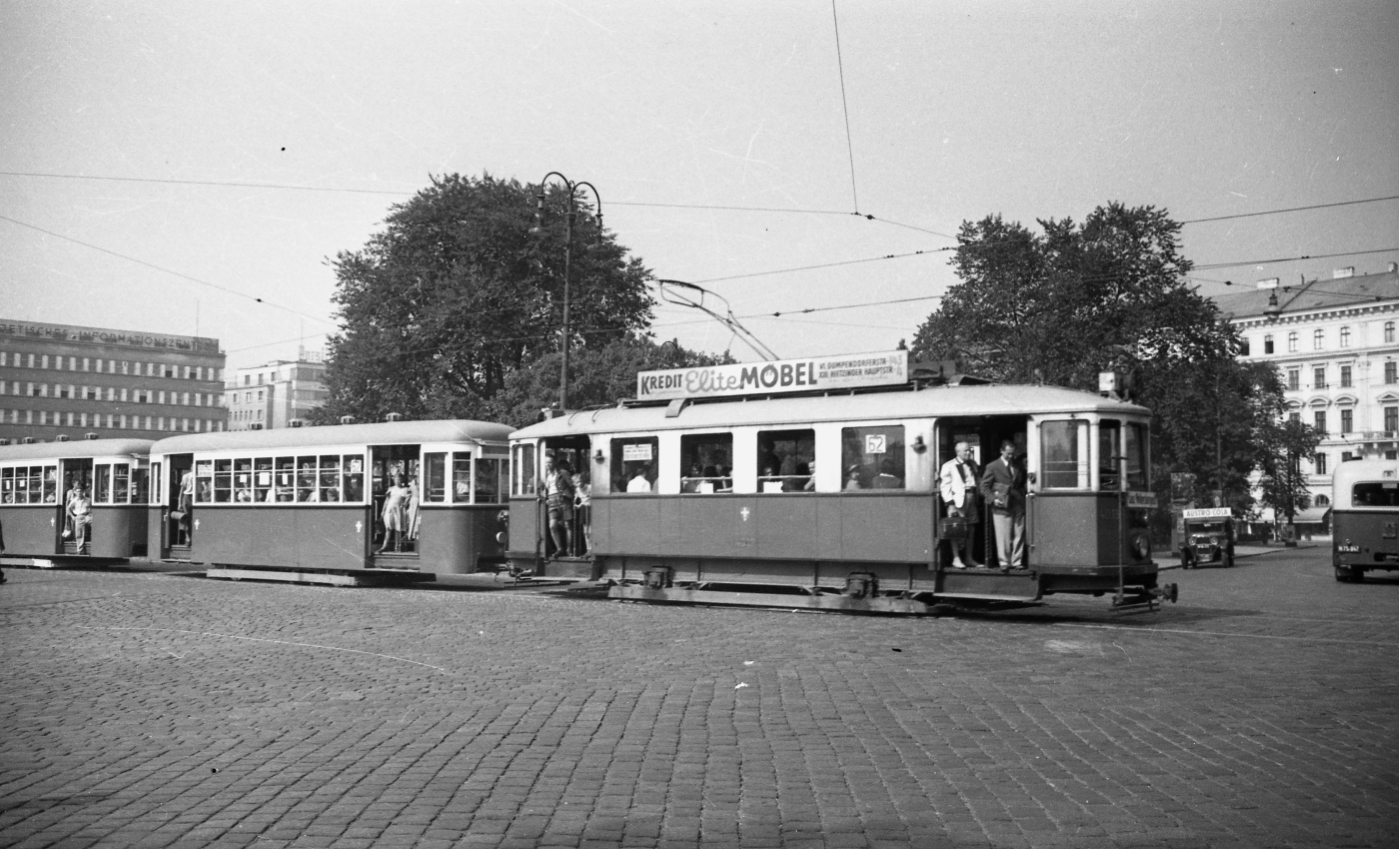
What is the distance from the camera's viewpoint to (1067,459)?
15898 mm

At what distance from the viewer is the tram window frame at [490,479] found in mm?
22656

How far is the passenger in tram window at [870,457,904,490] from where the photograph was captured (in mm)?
17078

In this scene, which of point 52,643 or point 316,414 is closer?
point 52,643

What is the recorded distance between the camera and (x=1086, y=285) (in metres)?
47.2

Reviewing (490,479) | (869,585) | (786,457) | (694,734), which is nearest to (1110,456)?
(869,585)

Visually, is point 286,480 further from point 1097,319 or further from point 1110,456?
point 1097,319

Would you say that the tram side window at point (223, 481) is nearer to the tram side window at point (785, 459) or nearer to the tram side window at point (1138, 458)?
the tram side window at point (785, 459)

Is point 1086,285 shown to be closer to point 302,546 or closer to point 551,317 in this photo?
point 551,317

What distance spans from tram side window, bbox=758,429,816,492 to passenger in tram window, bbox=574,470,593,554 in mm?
3401

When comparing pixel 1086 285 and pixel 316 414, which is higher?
pixel 1086 285

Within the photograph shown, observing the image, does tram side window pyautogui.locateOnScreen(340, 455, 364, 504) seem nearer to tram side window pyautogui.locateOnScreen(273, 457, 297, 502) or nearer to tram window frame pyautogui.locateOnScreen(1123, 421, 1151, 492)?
tram side window pyautogui.locateOnScreen(273, 457, 297, 502)

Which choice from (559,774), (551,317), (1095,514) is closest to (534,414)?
(551,317)

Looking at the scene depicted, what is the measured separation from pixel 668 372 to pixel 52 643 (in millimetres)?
9943

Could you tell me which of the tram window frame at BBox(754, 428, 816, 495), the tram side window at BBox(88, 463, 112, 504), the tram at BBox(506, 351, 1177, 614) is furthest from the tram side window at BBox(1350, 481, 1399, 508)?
the tram side window at BBox(88, 463, 112, 504)
